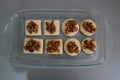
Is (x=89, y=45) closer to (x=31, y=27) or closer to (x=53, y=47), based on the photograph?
(x=53, y=47)

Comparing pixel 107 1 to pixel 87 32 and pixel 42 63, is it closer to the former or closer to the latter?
pixel 87 32

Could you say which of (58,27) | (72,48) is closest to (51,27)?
(58,27)

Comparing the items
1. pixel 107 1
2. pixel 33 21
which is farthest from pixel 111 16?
pixel 33 21

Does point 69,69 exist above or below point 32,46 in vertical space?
below

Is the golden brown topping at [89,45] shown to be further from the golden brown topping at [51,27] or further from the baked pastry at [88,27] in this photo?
the golden brown topping at [51,27]

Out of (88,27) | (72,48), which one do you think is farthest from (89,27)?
(72,48)
